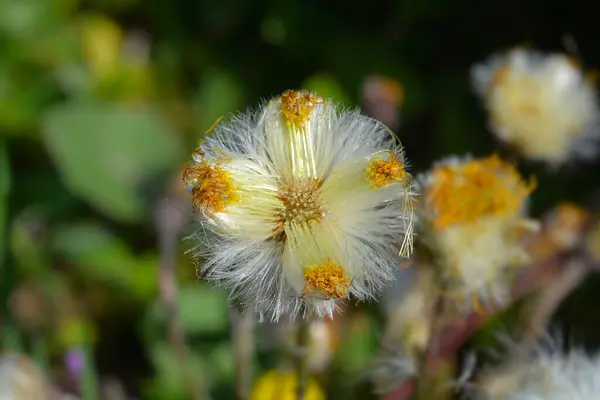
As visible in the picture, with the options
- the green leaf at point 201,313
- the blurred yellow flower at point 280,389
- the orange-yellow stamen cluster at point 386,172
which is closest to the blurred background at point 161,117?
the green leaf at point 201,313

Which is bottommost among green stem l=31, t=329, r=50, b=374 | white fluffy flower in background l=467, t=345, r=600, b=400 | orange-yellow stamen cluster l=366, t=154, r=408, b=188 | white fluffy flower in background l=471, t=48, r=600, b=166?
green stem l=31, t=329, r=50, b=374

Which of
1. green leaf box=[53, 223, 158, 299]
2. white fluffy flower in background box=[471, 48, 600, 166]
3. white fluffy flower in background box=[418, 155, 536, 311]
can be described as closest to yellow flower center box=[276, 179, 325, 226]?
white fluffy flower in background box=[418, 155, 536, 311]

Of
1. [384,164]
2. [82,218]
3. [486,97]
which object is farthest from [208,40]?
[384,164]

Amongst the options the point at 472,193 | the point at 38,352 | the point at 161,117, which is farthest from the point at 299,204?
the point at 161,117

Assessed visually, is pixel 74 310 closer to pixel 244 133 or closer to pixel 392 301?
pixel 392 301

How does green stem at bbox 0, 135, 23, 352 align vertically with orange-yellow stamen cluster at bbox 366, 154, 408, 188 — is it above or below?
below

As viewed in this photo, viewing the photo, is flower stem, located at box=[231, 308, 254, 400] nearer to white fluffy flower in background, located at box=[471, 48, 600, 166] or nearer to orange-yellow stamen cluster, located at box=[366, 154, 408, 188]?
orange-yellow stamen cluster, located at box=[366, 154, 408, 188]
